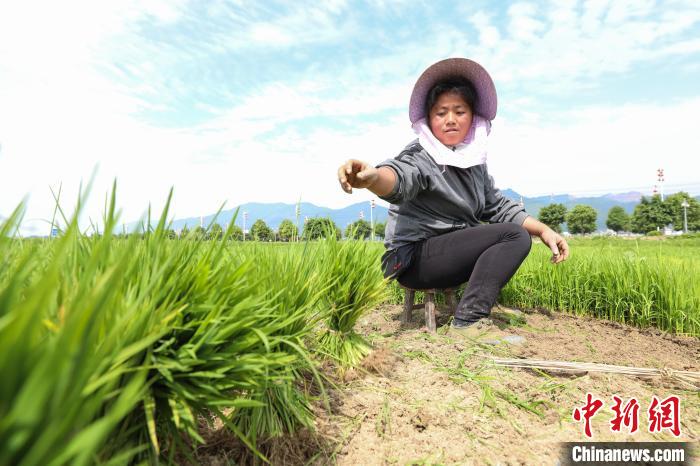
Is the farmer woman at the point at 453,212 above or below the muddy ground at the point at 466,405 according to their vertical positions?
above

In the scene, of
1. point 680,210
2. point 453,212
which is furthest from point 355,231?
point 680,210

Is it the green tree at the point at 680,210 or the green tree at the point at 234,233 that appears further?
the green tree at the point at 680,210

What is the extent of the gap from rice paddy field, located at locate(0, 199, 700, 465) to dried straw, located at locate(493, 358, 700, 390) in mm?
46

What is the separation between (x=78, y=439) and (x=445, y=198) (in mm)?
2632

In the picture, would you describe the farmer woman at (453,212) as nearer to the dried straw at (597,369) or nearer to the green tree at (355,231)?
the green tree at (355,231)

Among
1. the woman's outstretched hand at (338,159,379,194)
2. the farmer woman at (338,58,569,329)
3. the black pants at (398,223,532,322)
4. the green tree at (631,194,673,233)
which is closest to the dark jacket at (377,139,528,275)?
the farmer woman at (338,58,569,329)

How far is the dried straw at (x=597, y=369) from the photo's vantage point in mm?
2104

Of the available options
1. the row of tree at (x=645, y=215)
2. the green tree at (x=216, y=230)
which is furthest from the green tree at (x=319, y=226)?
the row of tree at (x=645, y=215)

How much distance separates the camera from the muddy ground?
1.39 meters

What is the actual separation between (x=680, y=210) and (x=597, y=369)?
86530 millimetres

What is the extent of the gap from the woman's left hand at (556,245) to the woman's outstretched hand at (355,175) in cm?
161

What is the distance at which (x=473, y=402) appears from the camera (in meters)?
1.75

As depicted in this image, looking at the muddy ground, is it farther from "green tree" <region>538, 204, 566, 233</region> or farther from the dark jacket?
"green tree" <region>538, 204, 566, 233</region>

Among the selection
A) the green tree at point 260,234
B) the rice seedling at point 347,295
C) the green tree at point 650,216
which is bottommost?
the rice seedling at point 347,295
